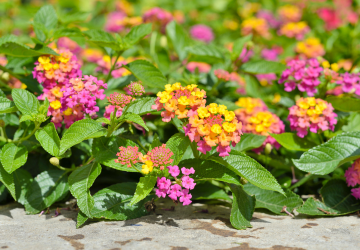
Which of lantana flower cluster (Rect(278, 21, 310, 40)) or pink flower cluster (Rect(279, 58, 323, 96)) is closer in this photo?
pink flower cluster (Rect(279, 58, 323, 96))

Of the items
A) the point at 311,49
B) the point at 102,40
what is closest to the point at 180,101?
the point at 102,40

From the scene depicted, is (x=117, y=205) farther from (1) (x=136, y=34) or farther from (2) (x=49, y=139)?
(1) (x=136, y=34)

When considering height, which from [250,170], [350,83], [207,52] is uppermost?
[207,52]

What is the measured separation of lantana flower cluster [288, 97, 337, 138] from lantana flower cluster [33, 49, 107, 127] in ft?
3.32

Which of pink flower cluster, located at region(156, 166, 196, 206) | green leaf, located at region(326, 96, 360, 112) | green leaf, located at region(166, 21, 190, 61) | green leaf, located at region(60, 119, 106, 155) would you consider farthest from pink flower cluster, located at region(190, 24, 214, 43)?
pink flower cluster, located at region(156, 166, 196, 206)

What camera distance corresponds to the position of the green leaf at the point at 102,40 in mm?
1916

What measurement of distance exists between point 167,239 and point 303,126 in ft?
3.07

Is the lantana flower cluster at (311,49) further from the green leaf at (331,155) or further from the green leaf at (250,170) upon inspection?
the green leaf at (250,170)

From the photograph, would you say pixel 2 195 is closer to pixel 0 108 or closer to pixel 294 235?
pixel 0 108

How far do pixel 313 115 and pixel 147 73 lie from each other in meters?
0.91

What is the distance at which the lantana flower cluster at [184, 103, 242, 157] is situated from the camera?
4.62ft

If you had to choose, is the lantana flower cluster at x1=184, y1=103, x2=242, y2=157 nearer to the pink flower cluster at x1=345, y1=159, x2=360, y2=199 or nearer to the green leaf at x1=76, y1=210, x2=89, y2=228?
the green leaf at x1=76, y1=210, x2=89, y2=228

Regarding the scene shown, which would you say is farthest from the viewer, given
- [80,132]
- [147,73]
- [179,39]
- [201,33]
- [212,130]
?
[201,33]

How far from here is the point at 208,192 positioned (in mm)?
1818
